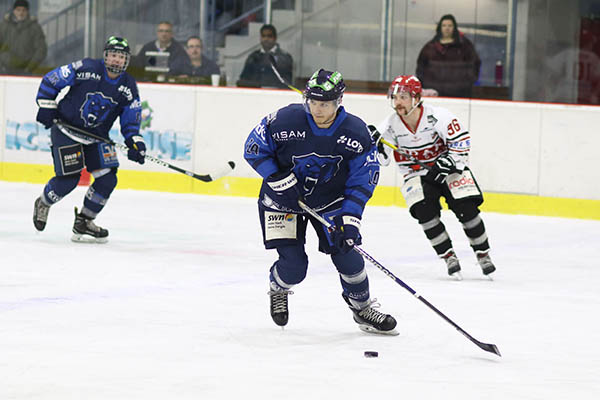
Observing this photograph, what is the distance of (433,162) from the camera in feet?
17.5

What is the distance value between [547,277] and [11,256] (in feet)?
8.89

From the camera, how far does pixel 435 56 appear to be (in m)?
8.34

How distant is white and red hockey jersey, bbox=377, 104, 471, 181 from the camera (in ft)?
17.1

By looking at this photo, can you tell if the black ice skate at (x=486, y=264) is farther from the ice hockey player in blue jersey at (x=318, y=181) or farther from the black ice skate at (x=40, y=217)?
the black ice skate at (x=40, y=217)

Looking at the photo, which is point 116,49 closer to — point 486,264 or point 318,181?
point 486,264

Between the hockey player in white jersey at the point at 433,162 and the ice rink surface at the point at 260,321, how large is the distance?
19 cm

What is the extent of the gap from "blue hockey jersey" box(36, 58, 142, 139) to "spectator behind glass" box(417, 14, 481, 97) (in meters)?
3.08

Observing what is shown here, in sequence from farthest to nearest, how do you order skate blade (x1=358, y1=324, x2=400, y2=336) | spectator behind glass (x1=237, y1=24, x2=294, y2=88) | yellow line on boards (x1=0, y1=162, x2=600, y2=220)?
spectator behind glass (x1=237, y1=24, x2=294, y2=88), yellow line on boards (x1=0, y1=162, x2=600, y2=220), skate blade (x1=358, y1=324, x2=400, y2=336)

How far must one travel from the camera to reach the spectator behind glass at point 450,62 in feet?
27.0

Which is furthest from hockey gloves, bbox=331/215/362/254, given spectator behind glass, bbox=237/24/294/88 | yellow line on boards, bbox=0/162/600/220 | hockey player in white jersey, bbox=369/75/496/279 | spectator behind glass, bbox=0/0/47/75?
spectator behind glass, bbox=0/0/47/75

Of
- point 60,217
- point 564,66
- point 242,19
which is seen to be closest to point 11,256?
point 60,217

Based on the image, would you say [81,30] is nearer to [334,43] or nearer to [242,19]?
[242,19]

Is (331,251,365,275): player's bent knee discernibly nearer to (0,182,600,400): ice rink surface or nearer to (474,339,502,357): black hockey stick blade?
(0,182,600,400): ice rink surface

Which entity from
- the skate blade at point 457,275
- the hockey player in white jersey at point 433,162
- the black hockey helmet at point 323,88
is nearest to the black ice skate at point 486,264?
the hockey player in white jersey at point 433,162
